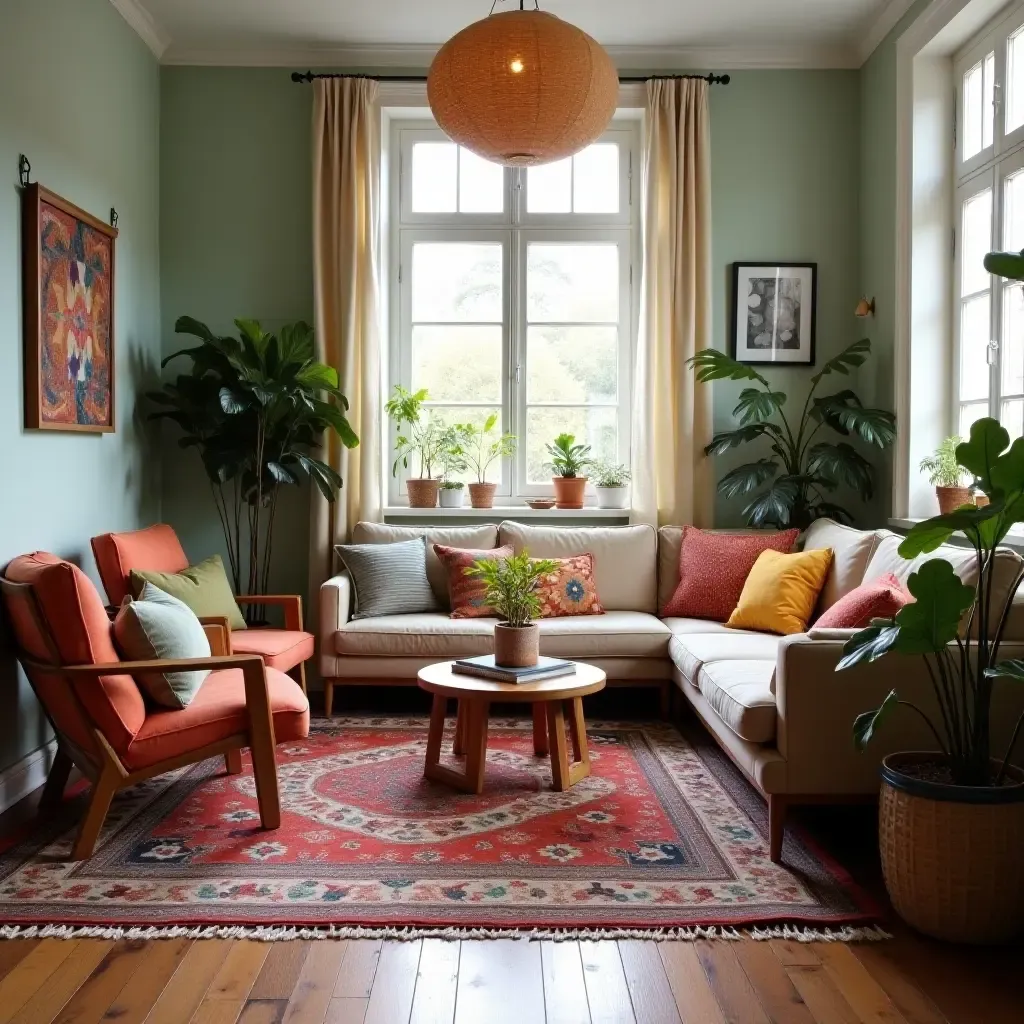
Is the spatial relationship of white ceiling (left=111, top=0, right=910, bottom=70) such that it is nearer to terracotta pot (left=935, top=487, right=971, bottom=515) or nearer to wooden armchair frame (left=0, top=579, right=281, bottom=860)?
terracotta pot (left=935, top=487, right=971, bottom=515)

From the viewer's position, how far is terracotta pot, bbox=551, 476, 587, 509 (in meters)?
5.37

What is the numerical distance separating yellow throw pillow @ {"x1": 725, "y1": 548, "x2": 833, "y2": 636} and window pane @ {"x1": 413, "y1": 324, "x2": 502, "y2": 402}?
5.89 feet

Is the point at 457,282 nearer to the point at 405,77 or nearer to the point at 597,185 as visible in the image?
the point at 597,185

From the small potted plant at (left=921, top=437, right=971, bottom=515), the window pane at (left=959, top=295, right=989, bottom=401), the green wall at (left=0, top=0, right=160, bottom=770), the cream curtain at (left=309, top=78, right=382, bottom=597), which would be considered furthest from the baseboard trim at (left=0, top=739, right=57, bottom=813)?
the window pane at (left=959, top=295, right=989, bottom=401)

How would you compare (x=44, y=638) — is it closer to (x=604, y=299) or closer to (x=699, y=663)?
(x=699, y=663)

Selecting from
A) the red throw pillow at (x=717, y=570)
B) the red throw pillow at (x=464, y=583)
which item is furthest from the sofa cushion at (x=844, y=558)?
the red throw pillow at (x=464, y=583)

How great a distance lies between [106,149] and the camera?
4527 mm

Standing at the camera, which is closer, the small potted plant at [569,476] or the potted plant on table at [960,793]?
the potted plant on table at [960,793]

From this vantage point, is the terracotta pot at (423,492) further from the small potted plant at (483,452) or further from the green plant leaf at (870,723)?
the green plant leaf at (870,723)

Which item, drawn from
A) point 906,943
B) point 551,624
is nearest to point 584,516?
point 551,624

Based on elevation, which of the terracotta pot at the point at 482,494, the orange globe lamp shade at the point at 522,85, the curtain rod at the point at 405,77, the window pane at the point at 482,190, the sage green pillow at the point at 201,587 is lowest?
the sage green pillow at the point at 201,587

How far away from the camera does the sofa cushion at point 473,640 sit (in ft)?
14.9

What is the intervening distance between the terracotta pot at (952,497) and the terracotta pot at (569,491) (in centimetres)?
175

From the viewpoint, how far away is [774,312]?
5.34m
